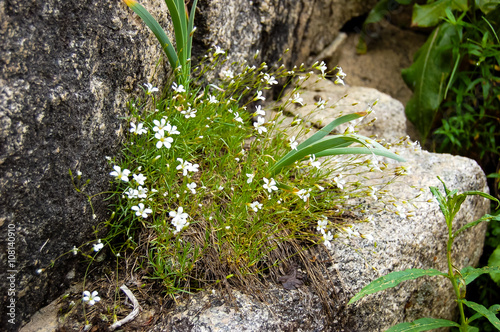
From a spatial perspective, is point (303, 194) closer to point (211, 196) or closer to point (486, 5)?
point (211, 196)

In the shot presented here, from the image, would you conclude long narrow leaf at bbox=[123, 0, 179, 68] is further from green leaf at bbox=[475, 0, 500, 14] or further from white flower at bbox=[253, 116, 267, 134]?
green leaf at bbox=[475, 0, 500, 14]

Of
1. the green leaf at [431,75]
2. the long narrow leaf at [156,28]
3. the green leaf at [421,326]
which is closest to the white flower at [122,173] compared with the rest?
the long narrow leaf at [156,28]

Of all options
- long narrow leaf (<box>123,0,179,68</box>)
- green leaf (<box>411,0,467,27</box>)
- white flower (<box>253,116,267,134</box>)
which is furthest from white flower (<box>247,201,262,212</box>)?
green leaf (<box>411,0,467,27</box>)

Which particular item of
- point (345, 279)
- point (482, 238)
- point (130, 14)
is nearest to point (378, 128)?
point (482, 238)

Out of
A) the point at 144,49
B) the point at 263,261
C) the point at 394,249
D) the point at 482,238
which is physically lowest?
the point at 482,238

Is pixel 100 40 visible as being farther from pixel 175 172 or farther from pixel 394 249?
pixel 394 249

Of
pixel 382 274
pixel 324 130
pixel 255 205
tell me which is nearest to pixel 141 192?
pixel 255 205
